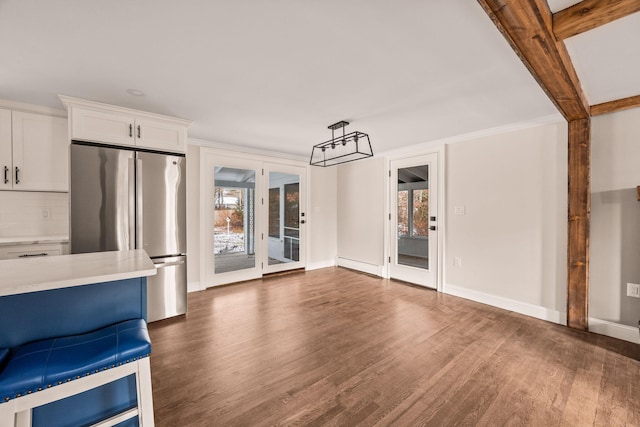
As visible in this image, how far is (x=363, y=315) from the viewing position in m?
3.19

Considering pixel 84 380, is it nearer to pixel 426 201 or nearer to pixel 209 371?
pixel 209 371

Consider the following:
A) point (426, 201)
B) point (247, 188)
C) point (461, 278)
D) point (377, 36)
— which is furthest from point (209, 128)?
point (461, 278)

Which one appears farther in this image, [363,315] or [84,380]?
[363,315]

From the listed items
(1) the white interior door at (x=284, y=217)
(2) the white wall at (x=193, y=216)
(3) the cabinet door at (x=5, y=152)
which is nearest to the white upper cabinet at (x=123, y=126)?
(3) the cabinet door at (x=5, y=152)

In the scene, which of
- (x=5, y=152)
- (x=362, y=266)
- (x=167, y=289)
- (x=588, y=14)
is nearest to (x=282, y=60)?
(x=588, y=14)

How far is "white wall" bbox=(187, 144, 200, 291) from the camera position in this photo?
4074 mm

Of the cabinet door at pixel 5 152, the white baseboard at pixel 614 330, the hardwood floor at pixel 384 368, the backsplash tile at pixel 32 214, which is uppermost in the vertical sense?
the cabinet door at pixel 5 152

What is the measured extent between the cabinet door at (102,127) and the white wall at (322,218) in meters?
3.13

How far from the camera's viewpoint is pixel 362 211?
5.35 meters

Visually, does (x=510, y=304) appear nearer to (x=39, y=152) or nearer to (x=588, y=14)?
(x=588, y=14)

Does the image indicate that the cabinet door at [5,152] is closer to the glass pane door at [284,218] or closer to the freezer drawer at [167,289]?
the freezer drawer at [167,289]

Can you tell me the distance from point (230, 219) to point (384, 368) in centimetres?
327

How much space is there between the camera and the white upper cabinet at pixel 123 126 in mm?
2684

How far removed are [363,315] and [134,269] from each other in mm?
2494
